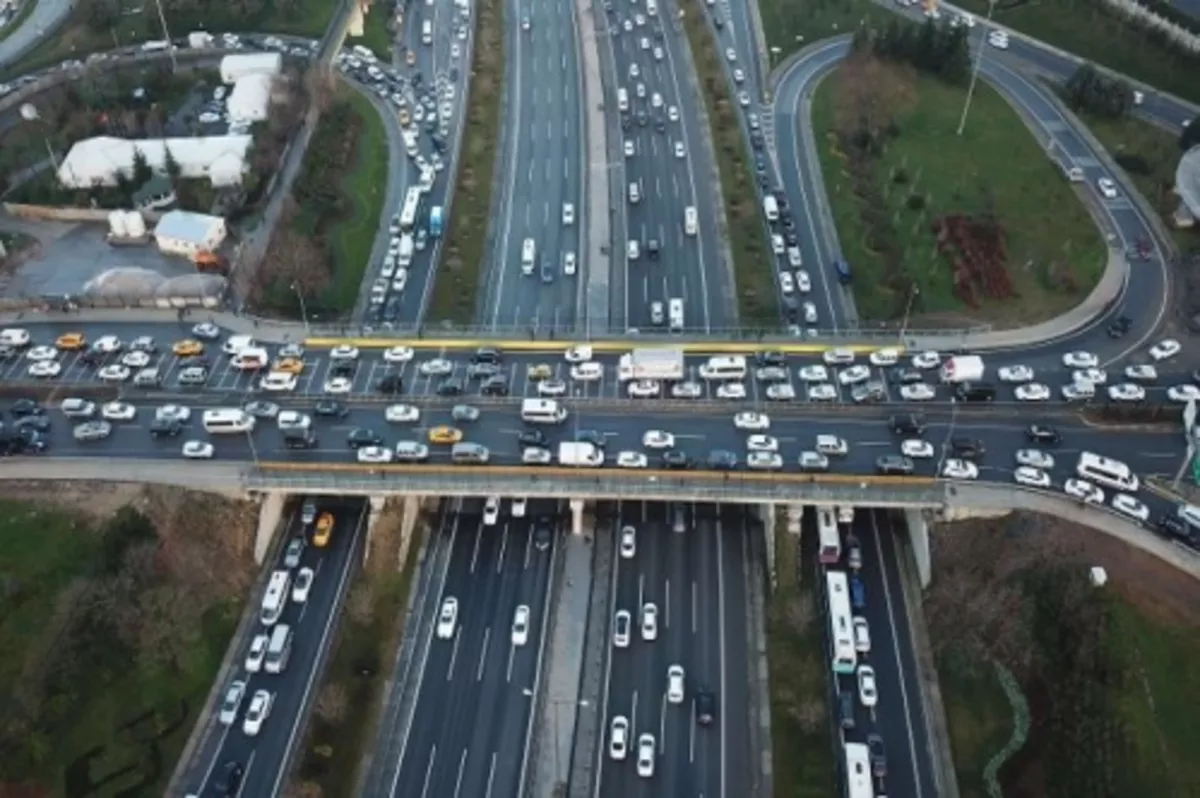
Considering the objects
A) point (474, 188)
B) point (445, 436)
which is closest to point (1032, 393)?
point (445, 436)

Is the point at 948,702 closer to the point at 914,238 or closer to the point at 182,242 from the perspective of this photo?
the point at 914,238

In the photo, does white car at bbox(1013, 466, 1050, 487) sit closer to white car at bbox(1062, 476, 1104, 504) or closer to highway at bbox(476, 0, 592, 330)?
white car at bbox(1062, 476, 1104, 504)

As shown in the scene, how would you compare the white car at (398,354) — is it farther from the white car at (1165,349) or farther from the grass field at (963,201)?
the white car at (1165,349)

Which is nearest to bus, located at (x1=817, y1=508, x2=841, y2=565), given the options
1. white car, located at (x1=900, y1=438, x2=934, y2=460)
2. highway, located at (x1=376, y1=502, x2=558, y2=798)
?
white car, located at (x1=900, y1=438, x2=934, y2=460)

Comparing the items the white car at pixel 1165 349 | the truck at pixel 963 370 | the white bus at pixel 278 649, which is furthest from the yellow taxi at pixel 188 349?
the white car at pixel 1165 349

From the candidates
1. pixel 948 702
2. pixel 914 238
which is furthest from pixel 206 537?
pixel 914 238

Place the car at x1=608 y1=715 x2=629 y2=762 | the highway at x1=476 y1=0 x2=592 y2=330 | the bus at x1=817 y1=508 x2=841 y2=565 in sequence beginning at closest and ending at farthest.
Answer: the car at x1=608 y1=715 x2=629 y2=762 < the bus at x1=817 y1=508 x2=841 y2=565 < the highway at x1=476 y1=0 x2=592 y2=330

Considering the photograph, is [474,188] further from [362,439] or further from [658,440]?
[658,440]
